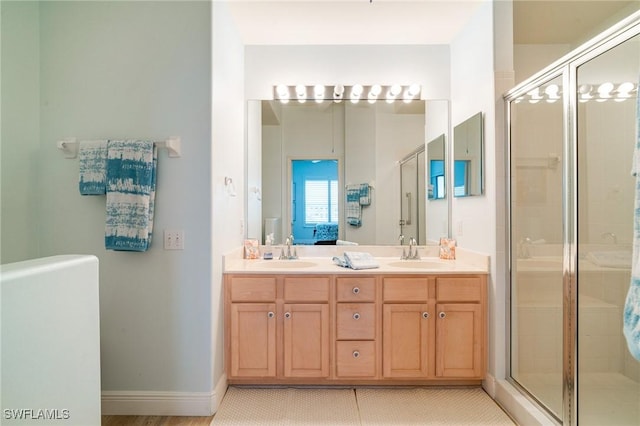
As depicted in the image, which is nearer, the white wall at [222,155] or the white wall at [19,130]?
the white wall at [19,130]

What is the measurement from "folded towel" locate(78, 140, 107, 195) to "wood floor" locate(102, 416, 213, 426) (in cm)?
138

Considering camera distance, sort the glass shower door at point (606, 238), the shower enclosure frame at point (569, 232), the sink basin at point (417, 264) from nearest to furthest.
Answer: the shower enclosure frame at point (569, 232) → the glass shower door at point (606, 238) → the sink basin at point (417, 264)

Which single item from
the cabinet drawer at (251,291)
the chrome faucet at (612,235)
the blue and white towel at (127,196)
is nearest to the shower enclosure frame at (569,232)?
the chrome faucet at (612,235)

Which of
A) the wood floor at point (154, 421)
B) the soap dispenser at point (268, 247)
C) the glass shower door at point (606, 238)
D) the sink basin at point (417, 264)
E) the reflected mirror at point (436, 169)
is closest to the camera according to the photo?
the glass shower door at point (606, 238)

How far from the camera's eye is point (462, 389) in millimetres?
2305

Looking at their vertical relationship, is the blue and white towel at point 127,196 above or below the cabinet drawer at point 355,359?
above

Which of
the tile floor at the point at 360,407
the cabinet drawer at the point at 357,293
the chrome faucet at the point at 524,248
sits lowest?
the tile floor at the point at 360,407

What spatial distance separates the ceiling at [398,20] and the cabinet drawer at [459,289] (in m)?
1.97

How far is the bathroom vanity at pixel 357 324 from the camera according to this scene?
2227mm

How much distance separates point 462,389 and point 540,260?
1.06 meters

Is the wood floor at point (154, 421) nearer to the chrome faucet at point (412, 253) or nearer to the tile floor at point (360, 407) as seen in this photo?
the tile floor at point (360, 407)

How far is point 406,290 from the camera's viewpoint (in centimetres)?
224

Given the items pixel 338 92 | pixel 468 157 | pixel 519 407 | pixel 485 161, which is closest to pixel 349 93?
pixel 338 92

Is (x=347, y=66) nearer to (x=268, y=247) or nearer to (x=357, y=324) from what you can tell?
(x=268, y=247)
